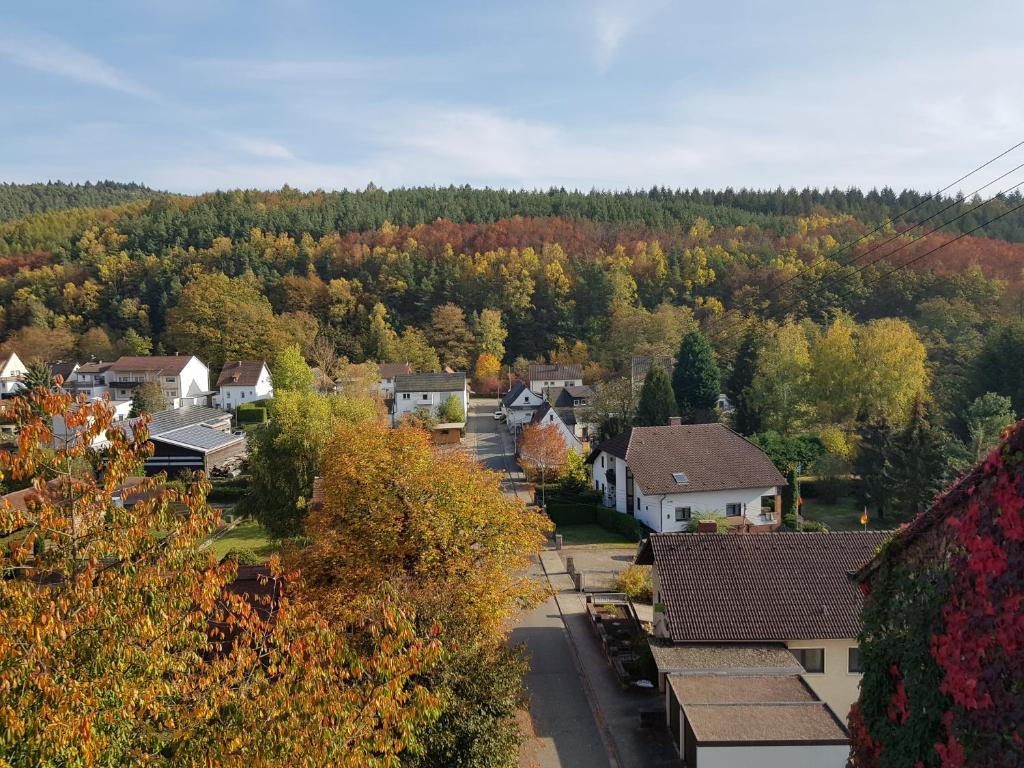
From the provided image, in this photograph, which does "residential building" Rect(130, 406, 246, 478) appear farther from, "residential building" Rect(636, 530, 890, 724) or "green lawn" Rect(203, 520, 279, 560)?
"residential building" Rect(636, 530, 890, 724)

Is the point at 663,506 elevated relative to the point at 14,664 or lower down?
lower down

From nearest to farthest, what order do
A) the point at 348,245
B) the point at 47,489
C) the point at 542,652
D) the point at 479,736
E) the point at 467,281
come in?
the point at 47,489
the point at 479,736
the point at 542,652
the point at 467,281
the point at 348,245

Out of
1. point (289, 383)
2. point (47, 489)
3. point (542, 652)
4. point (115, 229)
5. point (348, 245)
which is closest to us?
point (47, 489)

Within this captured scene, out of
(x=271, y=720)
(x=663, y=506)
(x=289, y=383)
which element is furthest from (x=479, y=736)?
(x=289, y=383)

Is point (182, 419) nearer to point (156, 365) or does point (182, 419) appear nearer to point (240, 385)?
point (240, 385)

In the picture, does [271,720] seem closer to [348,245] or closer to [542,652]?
[542,652]

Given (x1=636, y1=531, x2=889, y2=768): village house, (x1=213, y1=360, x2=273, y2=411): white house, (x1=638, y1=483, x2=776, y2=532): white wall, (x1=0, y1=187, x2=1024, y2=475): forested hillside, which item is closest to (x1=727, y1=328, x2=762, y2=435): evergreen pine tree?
(x1=0, y1=187, x2=1024, y2=475): forested hillside

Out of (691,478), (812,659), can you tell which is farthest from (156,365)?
(812,659)
